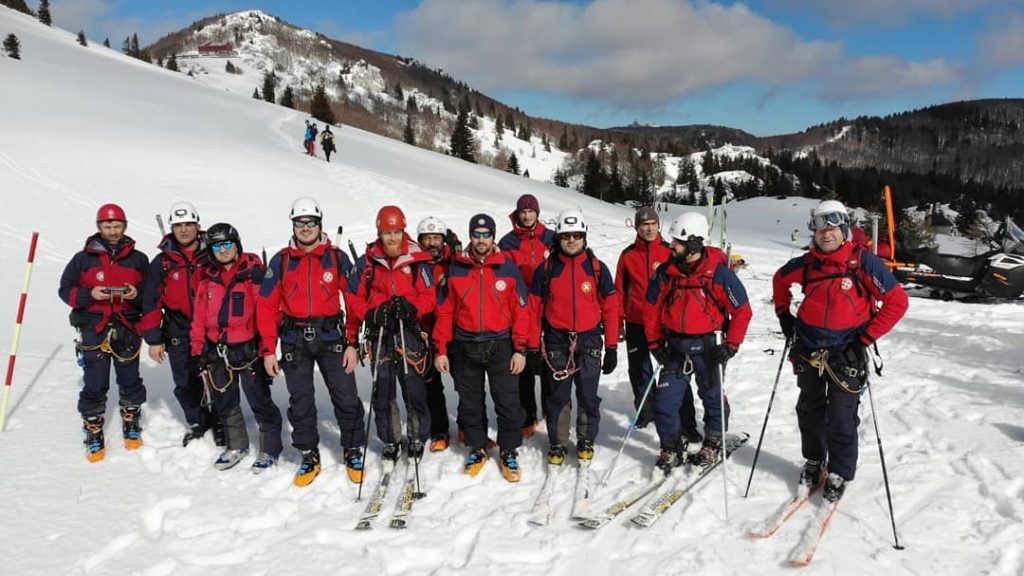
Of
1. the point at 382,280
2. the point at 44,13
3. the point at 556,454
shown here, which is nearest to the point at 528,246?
the point at 382,280

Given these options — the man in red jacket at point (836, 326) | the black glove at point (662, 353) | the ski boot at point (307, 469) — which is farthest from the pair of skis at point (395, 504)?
the man in red jacket at point (836, 326)

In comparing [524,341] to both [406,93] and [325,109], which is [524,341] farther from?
[406,93]

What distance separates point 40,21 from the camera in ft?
238

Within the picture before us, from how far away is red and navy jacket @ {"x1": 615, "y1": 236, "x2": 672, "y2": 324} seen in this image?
575cm

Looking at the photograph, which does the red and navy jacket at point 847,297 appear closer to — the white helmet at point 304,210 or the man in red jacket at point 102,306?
the white helmet at point 304,210

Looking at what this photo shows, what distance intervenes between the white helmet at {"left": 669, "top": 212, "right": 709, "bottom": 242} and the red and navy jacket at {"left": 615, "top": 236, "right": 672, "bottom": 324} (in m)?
0.72

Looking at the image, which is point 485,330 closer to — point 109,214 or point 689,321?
point 689,321

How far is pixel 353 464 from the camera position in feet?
17.8

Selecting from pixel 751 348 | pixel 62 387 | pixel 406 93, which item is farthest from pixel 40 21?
pixel 406 93

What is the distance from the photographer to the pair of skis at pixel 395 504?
4559mm

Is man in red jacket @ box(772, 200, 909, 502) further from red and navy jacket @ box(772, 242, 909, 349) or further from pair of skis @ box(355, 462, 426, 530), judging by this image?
pair of skis @ box(355, 462, 426, 530)

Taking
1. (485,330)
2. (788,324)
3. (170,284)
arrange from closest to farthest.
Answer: (788,324) → (485,330) → (170,284)

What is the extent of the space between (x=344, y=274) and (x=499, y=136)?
15604 cm

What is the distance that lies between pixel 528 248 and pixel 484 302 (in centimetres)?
140
